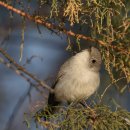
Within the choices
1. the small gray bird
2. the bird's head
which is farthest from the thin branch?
the small gray bird

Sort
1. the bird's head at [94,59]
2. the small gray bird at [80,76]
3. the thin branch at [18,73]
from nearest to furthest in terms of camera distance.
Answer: the thin branch at [18,73] < the bird's head at [94,59] < the small gray bird at [80,76]

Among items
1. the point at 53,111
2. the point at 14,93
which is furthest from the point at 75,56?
the point at 14,93

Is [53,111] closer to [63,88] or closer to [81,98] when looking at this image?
[81,98]

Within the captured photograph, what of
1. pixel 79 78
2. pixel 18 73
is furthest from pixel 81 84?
pixel 18 73

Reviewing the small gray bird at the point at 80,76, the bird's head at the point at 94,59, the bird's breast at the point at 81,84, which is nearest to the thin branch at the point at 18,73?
the bird's head at the point at 94,59

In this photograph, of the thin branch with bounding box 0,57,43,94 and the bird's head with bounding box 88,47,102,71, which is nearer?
the thin branch with bounding box 0,57,43,94

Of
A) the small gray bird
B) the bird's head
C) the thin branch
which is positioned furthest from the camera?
the small gray bird

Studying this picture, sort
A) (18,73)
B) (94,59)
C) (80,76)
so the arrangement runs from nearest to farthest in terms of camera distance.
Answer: (18,73)
(94,59)
(80,76)

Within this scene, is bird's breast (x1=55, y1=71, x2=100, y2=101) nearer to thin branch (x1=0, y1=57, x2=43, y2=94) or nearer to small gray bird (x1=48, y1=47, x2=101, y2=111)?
small gray bird (x1=48, y1=47, x2=101, y2=111)

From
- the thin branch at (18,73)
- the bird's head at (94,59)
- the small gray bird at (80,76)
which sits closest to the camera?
the thin branch at (18,73)

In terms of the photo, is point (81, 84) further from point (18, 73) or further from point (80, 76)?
point (18, 73)

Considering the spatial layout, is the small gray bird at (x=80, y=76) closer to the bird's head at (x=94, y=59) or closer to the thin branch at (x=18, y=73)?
the bird's head at (x=94, y=59)

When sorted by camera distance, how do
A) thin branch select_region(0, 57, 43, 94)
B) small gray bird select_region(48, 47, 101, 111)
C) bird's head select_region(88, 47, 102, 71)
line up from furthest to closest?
small gray bird select_region(48, 47, 101, 111) < bird's head select_region(88, 47, 102, 71) < thin branch select_region(0, 57, 43, 94)

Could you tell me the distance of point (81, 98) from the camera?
15.1 ft
